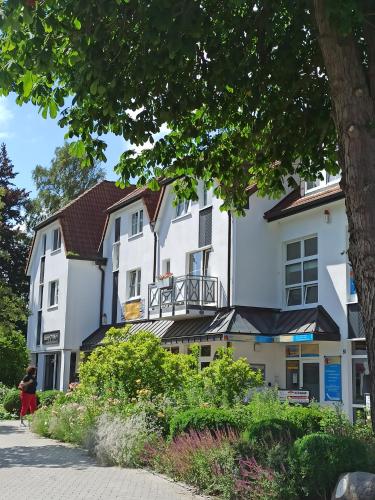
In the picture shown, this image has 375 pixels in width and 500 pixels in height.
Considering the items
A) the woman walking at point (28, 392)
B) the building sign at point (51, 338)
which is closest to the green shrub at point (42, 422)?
the woman walking at point (28, 392)

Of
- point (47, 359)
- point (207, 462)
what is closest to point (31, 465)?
point (207, 462)

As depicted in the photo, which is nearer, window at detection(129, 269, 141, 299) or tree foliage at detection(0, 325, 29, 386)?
tree foliage at detection(0, 325, 29, 386)

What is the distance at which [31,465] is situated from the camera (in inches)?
464

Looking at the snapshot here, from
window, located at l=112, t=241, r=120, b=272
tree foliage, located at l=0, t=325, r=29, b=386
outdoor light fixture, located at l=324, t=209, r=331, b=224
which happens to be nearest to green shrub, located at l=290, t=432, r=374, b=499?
outdoor light fixture, located at l=324, t=209, r=331, b=224

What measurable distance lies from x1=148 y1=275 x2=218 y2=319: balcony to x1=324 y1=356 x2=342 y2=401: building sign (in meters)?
4.62

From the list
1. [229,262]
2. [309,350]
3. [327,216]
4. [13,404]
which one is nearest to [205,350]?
[229,262]

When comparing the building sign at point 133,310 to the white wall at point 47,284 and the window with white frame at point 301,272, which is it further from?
Answer: the window with white frame at point 301,272

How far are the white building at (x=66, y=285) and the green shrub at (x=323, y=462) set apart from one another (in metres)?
26.5

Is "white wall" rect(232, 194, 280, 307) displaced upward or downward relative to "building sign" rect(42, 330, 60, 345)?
upward

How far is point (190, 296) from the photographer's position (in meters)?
24.2

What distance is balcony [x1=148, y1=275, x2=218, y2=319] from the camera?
23938 mm

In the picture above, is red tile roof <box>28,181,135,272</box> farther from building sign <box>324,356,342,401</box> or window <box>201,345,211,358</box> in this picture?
building sign <box>324,356,342,401</box>

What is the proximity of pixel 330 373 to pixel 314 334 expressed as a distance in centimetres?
144

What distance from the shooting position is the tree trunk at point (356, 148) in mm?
7941
